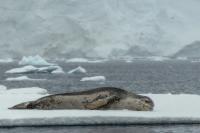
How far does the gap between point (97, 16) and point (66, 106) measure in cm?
A: 4523

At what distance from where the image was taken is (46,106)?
1015cm

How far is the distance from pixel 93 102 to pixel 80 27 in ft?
148

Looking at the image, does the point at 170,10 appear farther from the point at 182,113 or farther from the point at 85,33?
the point at 182,113

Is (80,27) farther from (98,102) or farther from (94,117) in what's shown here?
(94,117)

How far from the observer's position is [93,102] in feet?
33.5

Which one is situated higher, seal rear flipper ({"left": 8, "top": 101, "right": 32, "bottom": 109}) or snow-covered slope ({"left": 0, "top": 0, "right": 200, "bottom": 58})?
snow-covered slope ({"left": 0, "top": 0, "right": 200, "bottom": 58})

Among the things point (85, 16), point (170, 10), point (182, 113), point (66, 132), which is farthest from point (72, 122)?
point (170, 10)

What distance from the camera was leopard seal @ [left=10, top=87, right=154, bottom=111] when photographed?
33.4 ft

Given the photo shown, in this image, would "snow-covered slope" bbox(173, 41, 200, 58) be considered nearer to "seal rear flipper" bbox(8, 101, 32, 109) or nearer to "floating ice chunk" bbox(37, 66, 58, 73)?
"floating ice chunk" bbox(37, 66, 58, 73)

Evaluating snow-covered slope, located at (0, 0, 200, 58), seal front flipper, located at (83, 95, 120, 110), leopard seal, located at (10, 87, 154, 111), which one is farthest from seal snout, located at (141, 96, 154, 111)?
snow-covered slope, located at (0, 0, 200, 58)

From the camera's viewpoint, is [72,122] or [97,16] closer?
[72,122]

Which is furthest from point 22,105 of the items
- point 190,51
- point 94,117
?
point 190,51

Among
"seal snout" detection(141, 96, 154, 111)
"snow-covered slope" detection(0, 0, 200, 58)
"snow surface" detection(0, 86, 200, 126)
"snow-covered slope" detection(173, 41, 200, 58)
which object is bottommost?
"snow surface" detection(0, 86, 200, 126)

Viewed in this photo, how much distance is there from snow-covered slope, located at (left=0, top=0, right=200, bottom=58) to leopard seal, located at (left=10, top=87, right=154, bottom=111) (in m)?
44.5
